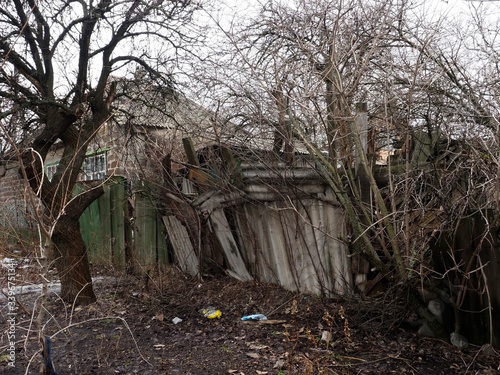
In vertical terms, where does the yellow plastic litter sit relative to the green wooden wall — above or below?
below

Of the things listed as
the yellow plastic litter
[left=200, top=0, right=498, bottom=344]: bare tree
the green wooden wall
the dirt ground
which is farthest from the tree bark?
[left=200, top=0, right=498, bottom=344]: bare tree

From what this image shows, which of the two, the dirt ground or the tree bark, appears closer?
the dirt ground

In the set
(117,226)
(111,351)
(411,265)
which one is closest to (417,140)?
(411,265)

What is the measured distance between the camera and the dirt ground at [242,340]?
360cm

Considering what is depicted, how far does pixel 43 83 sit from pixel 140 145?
1.77 meters

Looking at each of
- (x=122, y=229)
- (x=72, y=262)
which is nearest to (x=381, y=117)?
(x=72, y=262)

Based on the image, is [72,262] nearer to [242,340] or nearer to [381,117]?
[242,340]

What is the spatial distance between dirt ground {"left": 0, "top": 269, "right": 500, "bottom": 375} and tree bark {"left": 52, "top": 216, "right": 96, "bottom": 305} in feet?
0.62

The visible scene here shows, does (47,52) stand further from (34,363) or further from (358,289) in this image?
(358,289)

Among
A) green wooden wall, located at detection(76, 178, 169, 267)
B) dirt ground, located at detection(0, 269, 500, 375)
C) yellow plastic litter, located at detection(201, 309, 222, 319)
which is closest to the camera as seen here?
dirt ground, located at detection(0, 269, 500, 375)

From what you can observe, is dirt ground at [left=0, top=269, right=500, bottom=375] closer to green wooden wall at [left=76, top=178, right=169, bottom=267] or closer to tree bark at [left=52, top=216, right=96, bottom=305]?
tree bark at [left=52, top=216, right=96, bottom=305]

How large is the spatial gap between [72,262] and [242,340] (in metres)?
2.44

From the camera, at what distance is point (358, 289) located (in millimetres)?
4996

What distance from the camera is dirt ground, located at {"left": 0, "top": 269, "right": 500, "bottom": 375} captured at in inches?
142
